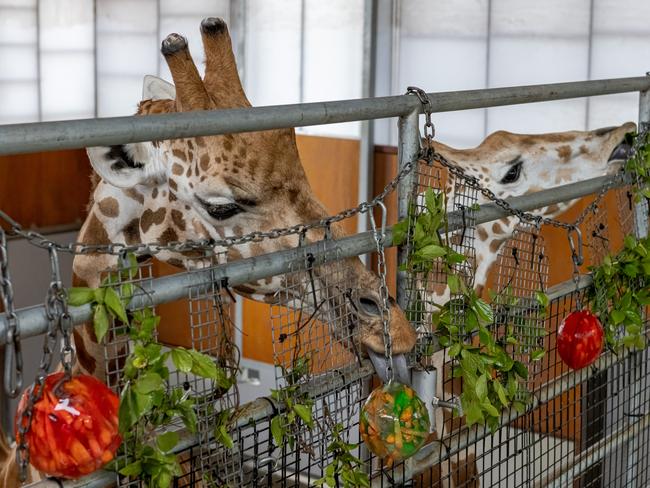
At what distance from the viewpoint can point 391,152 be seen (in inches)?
192

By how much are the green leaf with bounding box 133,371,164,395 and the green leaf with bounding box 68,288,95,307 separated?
0.33 ft

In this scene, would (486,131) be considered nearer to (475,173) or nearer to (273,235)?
(475,173)

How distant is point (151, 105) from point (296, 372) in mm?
931

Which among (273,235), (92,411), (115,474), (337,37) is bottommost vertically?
(115,474)

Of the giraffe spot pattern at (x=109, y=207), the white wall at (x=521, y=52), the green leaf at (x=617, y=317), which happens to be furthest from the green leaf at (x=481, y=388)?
the white wall at (x=521, y=52)

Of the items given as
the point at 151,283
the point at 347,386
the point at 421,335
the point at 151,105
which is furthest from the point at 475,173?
the point at 151,283

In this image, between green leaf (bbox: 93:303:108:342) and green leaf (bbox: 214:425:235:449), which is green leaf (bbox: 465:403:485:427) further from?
green leaf (bbox: 93:303:108:342)

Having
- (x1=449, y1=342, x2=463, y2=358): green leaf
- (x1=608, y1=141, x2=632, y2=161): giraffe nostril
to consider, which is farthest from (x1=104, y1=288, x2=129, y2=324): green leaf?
(x1=608, y1=141, x2=632, y2=161): giraffe nostril

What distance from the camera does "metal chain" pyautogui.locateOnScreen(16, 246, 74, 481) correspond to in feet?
3.24

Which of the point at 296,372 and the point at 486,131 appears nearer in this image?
the point at 296,372

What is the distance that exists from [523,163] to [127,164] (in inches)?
66.9

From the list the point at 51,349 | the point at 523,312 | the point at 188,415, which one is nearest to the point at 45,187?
the point at 523,312

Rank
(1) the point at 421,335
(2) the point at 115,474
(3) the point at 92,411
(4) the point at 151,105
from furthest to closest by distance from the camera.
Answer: (4) the point at 151,105 → (1) the point at 421,335 → (2) the point at 115,474 → (3) the point at 92,411

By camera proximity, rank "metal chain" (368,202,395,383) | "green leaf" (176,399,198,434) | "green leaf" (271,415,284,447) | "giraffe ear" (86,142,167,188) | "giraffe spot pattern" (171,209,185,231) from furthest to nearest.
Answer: "giraffe spot pattern" (171,209,185,231)
"giraffe ear" (86,142,167,188)
"metal chain" (368,202,395,383)
"green leaf" (271,415,284,447)
"green leaf" (176,399,198,434)
